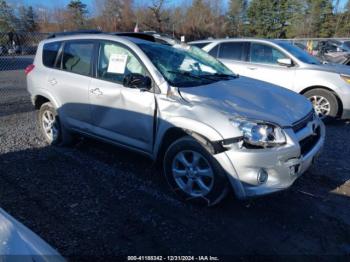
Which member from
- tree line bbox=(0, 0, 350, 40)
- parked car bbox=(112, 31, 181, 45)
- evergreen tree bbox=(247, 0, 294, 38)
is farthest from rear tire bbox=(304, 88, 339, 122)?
evergreen tree bbox=(247, 0, 294, 38)

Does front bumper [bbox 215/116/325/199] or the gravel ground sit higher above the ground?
front bumper [bbox 215/116/325/199]

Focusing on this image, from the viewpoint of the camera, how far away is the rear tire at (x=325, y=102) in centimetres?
643

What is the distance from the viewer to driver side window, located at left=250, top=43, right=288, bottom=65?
7051mm

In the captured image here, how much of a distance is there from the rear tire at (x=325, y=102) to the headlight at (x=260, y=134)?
401cm

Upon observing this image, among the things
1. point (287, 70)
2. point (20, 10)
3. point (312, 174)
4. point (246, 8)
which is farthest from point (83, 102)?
point (246, 8)

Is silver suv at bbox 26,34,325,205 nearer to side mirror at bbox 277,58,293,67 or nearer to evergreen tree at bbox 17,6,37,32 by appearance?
side mirror at bbox 277,58,293,67

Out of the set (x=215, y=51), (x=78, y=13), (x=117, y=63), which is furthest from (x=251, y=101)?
(x=78, y=13)

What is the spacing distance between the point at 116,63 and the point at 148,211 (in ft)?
6.13

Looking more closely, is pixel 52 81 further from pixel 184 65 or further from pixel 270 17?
pixel 270 17

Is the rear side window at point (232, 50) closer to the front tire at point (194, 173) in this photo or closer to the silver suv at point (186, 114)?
the silver suv at point (186, 114)

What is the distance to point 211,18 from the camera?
61.6 metres

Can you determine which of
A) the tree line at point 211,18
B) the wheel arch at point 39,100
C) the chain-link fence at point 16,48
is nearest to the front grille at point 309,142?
the wheel arch at point 39,100

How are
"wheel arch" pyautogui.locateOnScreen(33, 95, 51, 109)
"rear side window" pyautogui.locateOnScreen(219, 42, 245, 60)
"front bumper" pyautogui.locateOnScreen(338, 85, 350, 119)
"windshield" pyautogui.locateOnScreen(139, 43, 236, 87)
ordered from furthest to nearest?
1. "rear side window" pyautogui.locateOnScreen(219, 42, 245, 60)
2. "front bumper" pyautogui.locateOnScreen(338, 85, 350, 119)
3. "wheel arch" pyautogui.locateOnScreen(33, 95, 51, 109)
4. "windshield" pyautogui.locateOnScreen(139, 43, 236, 87)

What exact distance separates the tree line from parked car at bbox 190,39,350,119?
40.3 metres
